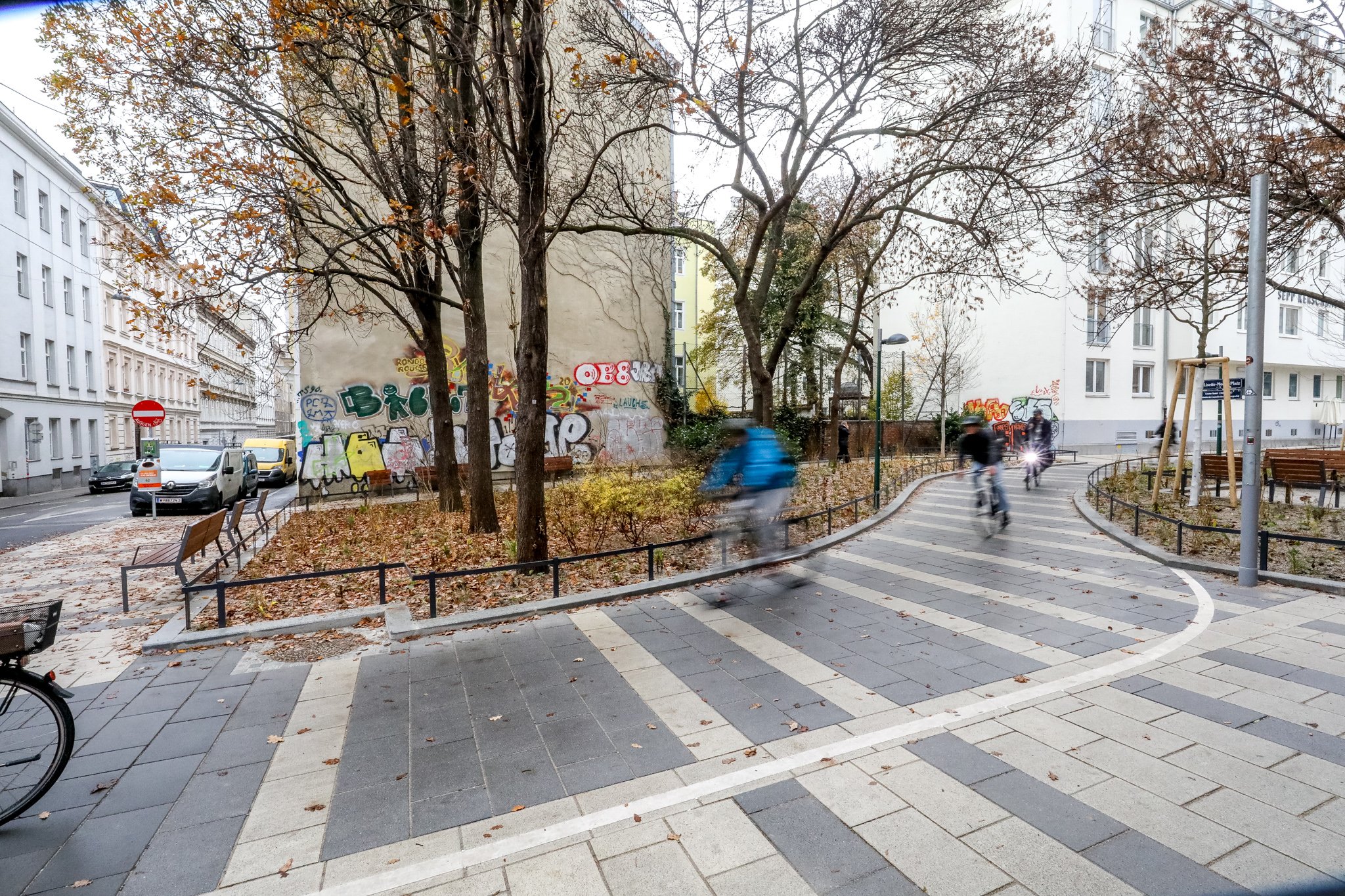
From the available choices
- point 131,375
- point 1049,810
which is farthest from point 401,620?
point 131,375

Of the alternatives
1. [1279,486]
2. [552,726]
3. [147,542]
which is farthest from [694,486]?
[1279,486]

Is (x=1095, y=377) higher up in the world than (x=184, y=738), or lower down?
higher up

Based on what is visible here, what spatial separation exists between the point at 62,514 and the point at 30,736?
2163 centimetres

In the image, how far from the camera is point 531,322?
7770 millimetres

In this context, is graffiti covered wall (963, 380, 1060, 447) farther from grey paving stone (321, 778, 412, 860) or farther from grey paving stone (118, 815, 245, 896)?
grey paving stone (118, 815, 245, 896)

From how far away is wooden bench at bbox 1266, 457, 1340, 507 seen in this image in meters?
12.3

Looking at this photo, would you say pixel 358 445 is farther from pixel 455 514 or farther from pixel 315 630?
pixel 315 630

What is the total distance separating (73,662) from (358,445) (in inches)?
609

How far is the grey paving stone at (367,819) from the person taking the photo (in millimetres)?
3072

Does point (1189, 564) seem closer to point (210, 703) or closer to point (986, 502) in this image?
point (986, 502)

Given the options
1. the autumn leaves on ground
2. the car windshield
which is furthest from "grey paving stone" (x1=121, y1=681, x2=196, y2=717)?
the car windshield

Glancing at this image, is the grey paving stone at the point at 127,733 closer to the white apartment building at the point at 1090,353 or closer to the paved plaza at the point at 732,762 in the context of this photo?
the paved plaza at the point at 732,762

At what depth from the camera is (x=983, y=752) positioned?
374 centimetres

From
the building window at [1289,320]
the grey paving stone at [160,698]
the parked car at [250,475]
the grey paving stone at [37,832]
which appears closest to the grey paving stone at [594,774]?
the grey paving stone at [37,832]
